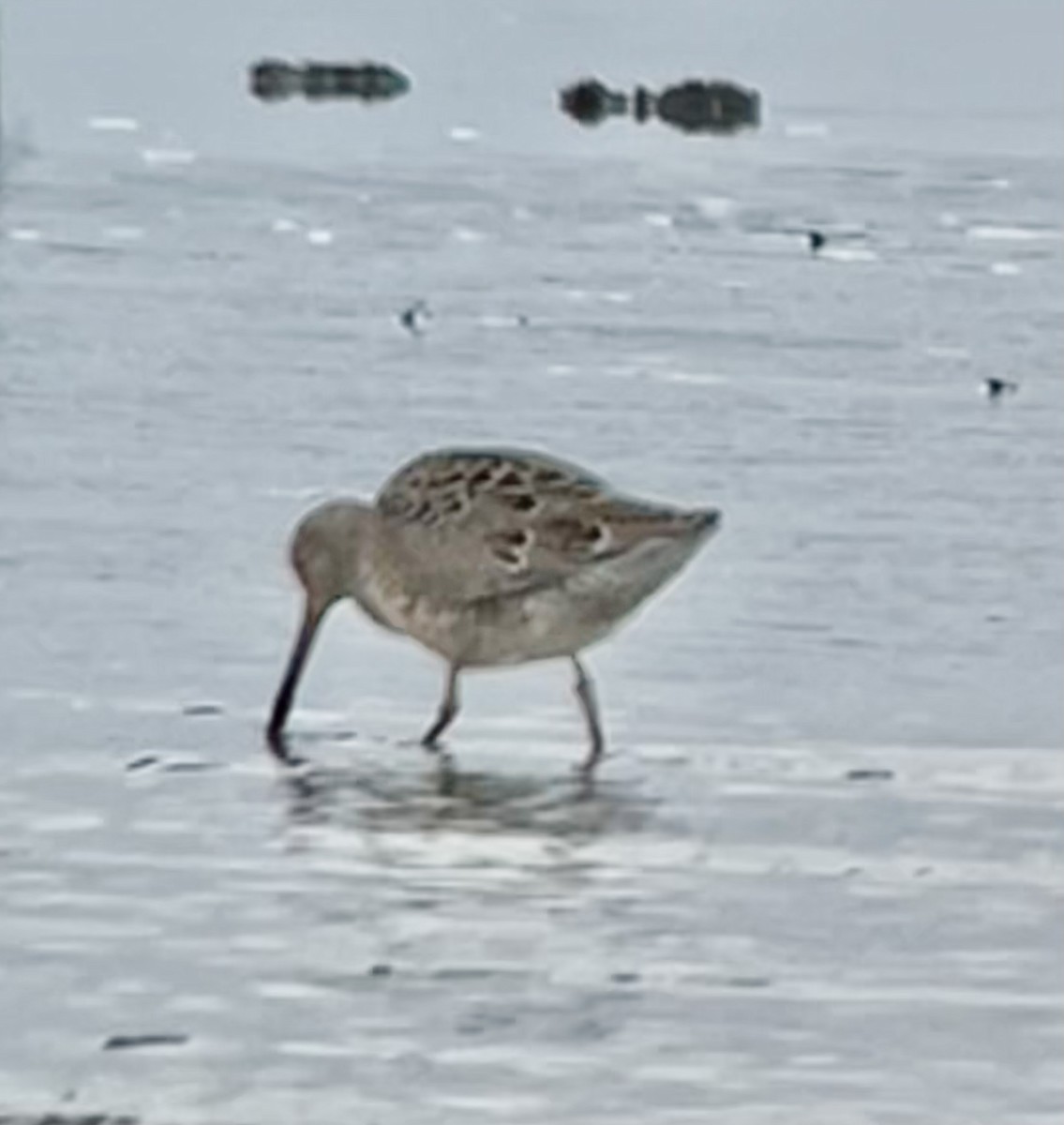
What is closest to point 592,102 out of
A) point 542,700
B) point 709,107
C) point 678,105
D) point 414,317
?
point 678,105

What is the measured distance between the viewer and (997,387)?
19312 mm

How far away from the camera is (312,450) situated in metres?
16.7

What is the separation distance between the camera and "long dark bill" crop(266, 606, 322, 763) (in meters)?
11.4

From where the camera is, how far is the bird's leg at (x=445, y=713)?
11.5 meters

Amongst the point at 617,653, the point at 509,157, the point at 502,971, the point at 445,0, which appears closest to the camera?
the point at 502,971

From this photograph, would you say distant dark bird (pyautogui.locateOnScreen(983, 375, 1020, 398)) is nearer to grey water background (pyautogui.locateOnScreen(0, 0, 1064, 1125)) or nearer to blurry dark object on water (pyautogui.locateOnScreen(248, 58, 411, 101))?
grey water background (pyautogui.locateOnScreen(0, 0, 1064, 1125))

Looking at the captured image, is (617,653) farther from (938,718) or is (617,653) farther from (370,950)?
(370,950)

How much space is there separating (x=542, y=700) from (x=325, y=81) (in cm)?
3262

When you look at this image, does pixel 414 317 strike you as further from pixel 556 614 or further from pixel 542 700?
pixel 556 614

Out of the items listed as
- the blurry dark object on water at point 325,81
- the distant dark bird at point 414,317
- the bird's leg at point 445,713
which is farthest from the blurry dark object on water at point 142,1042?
the blurry dark object on water at point 325,81

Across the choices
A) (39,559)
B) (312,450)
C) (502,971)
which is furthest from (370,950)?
(312,450)

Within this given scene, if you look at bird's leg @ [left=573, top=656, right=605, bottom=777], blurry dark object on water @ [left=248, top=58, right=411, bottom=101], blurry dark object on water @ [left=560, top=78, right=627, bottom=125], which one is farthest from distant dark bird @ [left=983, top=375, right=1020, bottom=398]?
blurry dark object on water @ [left=248, top=58, right=411, bottom=101]

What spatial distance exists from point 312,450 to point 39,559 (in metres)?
3.05

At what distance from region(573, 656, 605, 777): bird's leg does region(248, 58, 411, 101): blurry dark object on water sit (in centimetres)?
3128
